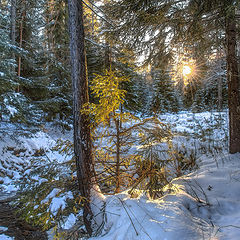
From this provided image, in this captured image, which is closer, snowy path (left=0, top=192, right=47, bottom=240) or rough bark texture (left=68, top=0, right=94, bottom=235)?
rough bark texture (left=68, top=0, right=94, bottom=235)

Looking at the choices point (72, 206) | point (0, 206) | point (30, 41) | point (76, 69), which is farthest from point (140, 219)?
point (30, 41)

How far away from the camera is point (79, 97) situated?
3160 millimetres

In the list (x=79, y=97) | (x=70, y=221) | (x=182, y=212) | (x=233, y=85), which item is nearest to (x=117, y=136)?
(x=79, y=97)

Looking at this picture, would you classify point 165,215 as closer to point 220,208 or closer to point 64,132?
point 220,208

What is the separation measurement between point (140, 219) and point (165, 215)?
361 mm

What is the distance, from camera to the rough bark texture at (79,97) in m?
3.10

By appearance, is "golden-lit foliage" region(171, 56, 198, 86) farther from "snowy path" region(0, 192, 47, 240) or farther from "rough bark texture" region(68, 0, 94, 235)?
"snowy path" region(0, 192, 47, 240)

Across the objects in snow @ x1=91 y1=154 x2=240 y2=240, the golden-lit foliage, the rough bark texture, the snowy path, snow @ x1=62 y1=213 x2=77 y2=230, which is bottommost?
the snowy path

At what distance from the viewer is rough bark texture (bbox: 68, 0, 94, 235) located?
122 inches

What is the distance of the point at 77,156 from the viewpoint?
318 cm

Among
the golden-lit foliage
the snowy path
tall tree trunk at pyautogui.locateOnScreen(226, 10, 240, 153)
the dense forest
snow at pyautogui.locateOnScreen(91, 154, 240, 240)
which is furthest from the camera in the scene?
the golden-lit foliage

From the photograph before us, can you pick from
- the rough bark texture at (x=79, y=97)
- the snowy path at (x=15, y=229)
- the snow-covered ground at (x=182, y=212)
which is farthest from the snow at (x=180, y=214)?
the snowy path at (x=15, y=229)

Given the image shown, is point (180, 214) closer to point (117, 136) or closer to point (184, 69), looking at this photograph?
point (117, 136)

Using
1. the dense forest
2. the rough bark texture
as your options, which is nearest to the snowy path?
the dense forest
